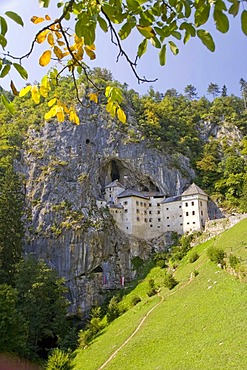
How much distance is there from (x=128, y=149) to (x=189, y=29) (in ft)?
178

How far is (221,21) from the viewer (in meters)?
2.26

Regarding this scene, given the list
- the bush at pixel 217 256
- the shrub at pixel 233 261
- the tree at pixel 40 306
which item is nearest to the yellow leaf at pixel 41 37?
the shrub at pixel 233 261

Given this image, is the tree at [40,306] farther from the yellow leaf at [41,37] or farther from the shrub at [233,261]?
the yellow leaf at [41,37]

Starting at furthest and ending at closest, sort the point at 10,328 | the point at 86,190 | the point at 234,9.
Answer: the point at 86,190 < the point at 10,328 < the point at 234,9

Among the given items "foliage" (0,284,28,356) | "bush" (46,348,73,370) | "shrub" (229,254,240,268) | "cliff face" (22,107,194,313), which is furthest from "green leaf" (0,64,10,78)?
"cliff face" (22,107,194,313)

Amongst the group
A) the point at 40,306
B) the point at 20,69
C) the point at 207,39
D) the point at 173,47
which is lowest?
the point at 40,306

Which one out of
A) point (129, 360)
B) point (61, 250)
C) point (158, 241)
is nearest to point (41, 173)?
point (61, 250)

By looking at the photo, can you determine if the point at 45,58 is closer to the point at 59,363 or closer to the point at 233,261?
the point at 233,261

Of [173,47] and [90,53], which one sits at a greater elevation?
[90,53]

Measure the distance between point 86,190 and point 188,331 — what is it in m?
33.9

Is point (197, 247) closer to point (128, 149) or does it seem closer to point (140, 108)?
point (128, 149)

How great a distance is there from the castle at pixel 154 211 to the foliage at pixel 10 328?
23212 millimetres

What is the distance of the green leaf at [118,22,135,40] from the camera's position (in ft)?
8.96

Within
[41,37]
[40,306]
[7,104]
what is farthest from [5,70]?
[40,306]
